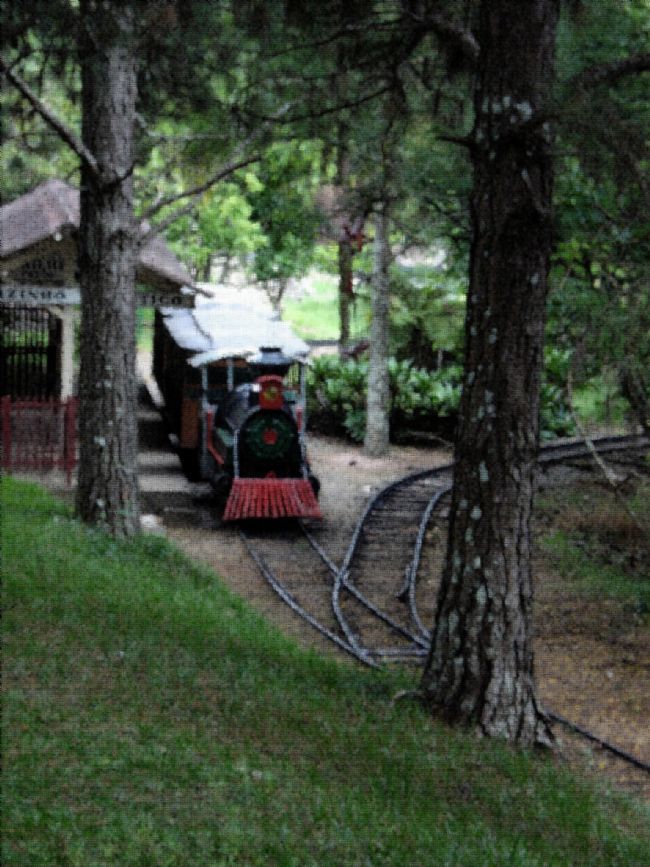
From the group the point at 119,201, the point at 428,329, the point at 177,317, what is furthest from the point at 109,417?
the point at 428,329

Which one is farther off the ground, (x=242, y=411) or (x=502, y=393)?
(x=502, y=393)

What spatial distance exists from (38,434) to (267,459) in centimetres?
355

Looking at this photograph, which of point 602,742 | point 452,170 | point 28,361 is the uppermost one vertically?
point 452,170

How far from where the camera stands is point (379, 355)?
75.7 feet

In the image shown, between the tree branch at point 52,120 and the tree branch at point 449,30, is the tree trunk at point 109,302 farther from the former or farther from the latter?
the tree branch at point 449,30

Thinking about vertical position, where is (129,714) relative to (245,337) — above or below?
below

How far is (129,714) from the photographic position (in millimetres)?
6453

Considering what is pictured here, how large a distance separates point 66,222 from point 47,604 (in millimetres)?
11785

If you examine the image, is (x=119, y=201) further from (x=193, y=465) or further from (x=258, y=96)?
(x=193, y=465)

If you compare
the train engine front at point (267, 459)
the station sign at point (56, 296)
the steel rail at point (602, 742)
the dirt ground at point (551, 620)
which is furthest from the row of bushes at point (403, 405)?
the steel rail at point (602, 742)

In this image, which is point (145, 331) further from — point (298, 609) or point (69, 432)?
point (298, 609)

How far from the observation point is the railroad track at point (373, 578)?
38.3 ft

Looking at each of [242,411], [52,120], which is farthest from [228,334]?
[52,120]

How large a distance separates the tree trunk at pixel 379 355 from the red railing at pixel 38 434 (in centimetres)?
676
